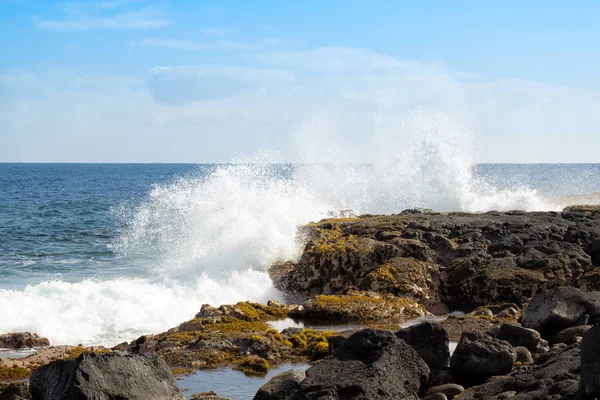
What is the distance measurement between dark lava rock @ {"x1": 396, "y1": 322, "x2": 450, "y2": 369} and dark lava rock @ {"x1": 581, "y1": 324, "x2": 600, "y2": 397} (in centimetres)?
317

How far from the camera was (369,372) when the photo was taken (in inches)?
359

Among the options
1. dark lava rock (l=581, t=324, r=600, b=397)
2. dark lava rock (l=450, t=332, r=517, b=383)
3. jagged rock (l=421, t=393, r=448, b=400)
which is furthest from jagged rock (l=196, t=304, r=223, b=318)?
dark lava rock (l=581, t=324, r=600, b=397)

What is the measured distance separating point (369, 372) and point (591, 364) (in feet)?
9.11

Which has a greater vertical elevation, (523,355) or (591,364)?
(591,364)

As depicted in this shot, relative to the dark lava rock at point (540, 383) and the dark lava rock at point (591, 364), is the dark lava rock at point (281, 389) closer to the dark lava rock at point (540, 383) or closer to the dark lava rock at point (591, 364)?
the dark lava rock at point (540, 383)

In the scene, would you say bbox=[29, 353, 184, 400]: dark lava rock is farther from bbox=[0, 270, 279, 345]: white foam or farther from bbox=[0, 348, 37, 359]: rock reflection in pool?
bbox=[0, 270, 279, 345]: white foam

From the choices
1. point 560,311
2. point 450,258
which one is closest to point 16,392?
point 560,311

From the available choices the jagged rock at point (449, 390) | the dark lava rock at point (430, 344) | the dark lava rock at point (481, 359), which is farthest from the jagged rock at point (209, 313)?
the jagged rock at point (449, 390)

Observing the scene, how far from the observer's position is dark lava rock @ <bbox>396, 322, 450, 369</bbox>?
10.6 m

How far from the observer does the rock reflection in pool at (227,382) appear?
34.9ft

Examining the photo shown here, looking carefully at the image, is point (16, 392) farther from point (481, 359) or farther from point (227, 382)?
point (481, 359)

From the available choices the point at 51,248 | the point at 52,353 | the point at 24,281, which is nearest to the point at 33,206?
the point at 51,248

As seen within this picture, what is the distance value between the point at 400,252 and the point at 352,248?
1386 millimetres

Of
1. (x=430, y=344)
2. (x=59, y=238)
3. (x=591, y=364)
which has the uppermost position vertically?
(x=591, y=364)
